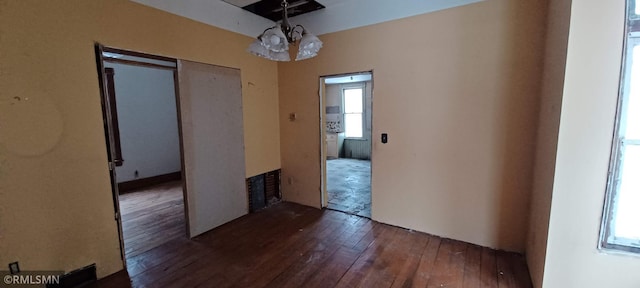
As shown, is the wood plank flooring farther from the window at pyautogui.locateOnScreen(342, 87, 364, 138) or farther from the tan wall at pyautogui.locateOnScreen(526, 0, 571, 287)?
the window at pyautogui.locateOnScreen(342, 87, 364, 138)

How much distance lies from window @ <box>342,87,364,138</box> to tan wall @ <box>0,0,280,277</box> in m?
6.05

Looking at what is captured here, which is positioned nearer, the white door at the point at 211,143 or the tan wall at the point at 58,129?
the tan wall at the point at 58,129

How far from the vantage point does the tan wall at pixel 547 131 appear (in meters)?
1.70

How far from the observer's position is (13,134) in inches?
68.3

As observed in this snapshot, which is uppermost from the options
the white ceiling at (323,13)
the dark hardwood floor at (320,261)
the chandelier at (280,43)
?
the white ceiling at (323,13)

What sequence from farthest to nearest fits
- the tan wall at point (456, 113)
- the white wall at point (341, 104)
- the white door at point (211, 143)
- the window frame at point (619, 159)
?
the white wall at point (341, 104) < the white door at point (211, 143) < the tan wall at point (456, 113) < the window frame at point (619, 159)

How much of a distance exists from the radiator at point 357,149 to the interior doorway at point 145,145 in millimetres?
4815

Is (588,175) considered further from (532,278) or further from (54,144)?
(54,144)

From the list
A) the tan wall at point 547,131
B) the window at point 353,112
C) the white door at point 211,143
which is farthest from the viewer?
the window at point 353,112

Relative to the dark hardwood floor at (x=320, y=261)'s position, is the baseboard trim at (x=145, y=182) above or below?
above

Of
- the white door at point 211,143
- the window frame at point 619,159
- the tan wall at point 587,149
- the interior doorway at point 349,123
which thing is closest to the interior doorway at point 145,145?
the white door at point 211,143

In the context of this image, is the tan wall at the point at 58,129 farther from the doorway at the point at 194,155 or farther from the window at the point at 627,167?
the window at the point at 627,167

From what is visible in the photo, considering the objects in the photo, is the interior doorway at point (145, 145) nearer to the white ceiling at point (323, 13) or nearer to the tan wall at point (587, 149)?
the white ceiling at point (323, 13)

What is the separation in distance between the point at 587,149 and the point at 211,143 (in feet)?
10.7
